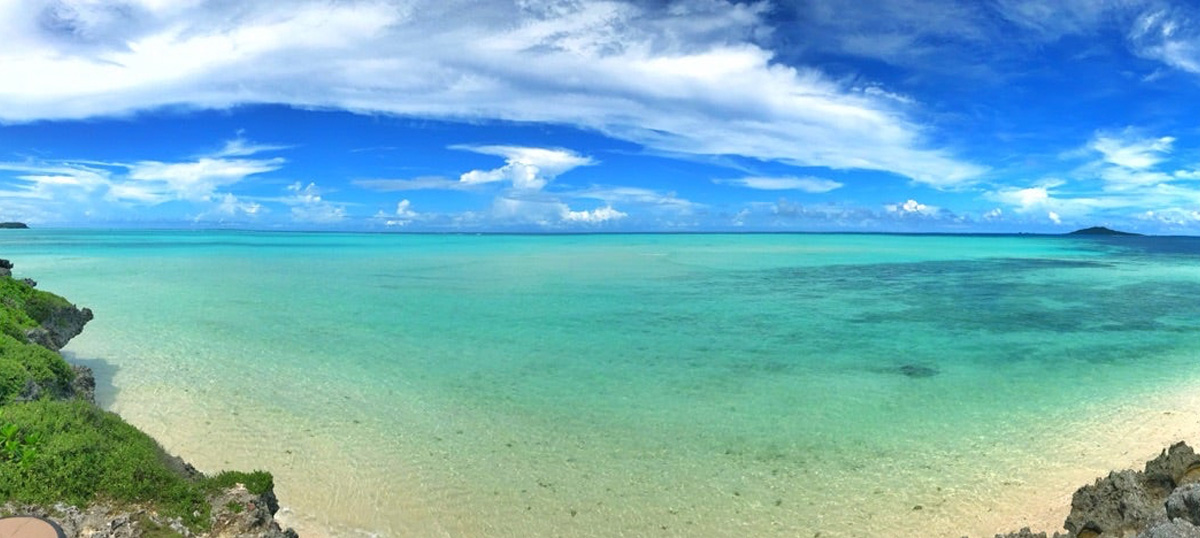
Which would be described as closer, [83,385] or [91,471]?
[91,471]

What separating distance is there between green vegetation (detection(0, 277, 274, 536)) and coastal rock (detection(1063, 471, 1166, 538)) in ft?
33.0

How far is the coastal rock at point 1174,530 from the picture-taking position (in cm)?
636

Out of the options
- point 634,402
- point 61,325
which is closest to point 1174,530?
point 634,402

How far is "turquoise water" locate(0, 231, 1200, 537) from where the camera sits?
1006 centimetres

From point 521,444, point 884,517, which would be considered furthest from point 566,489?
point 884,517

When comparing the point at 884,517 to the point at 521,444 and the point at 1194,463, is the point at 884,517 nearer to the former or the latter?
the point at 1194,463

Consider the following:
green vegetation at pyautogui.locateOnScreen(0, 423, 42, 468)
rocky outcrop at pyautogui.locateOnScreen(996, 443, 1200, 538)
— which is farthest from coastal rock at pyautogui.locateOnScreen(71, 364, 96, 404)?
rocky outcrop at pyautogui.locateOnScreen(996, 443, 1200, 538)

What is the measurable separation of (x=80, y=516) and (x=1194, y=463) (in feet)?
42.7

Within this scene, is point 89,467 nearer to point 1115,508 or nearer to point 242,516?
point 242,516

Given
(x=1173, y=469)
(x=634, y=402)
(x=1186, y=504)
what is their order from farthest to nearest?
(x=634, y=402)
(x=1173, y=469)
(x=1186, y=504)

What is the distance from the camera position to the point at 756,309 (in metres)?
29.9

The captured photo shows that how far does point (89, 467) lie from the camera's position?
6.77 meters

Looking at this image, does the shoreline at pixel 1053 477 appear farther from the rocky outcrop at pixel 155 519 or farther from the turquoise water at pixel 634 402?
the rocky outcrop at pixel 155 519

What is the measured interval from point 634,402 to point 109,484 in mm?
10040
